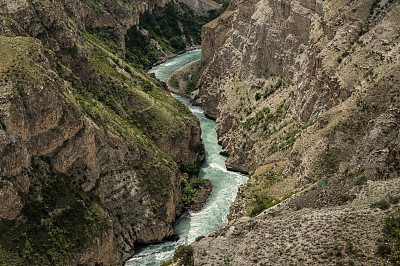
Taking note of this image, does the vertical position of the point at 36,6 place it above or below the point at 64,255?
above

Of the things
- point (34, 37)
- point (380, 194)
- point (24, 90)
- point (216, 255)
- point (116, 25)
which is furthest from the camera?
point (116, 25)

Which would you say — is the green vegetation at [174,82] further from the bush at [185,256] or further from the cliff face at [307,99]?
the bush at [185,256]

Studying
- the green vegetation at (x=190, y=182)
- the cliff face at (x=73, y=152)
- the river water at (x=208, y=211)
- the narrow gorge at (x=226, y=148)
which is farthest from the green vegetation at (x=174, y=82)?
the green vegetation at (x=190, y=182)

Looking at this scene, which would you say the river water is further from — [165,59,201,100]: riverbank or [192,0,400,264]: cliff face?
[165,59,201,100]: riverbank

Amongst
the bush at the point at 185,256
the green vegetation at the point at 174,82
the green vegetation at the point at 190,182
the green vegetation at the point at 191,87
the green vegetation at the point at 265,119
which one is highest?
the bush at the point at 185,256

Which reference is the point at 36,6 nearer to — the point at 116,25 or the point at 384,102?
the point at 384,102

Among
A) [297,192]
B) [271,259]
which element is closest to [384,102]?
[297,192]
